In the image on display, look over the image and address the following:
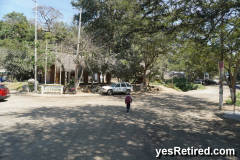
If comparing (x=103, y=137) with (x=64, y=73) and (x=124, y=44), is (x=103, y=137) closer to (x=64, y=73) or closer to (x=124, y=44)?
(x=124, y=44)

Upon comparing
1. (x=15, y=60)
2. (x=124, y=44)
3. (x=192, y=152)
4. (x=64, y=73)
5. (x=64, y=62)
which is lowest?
(x=192, y=152)

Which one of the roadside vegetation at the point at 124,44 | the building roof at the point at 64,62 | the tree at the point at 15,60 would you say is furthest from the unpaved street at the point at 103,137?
the tree at the point at 15,60

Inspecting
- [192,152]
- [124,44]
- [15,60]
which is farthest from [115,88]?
[15,60]

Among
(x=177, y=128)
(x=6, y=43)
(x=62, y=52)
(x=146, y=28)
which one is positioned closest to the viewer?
(x=177, y=128)

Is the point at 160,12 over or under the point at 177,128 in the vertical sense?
over

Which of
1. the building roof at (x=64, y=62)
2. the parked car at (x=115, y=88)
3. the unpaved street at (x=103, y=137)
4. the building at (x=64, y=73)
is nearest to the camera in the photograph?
the unpaved street at (x=103, y=137)

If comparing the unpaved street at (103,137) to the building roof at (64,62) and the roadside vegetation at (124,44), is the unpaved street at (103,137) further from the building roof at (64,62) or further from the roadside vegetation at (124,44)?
the building roof at (64,62)

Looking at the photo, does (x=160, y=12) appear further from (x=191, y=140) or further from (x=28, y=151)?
(x=28, y=151)

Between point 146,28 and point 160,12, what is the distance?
1.32 m

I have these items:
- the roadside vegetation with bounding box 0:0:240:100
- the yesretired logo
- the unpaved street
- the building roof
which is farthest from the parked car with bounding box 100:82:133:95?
the yesretired logo

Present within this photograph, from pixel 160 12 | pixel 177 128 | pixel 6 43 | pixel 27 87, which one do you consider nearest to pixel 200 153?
pixel 177 128

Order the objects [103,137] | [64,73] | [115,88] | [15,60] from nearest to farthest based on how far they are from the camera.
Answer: [103,137], [115,88], [15,60], [64,73]

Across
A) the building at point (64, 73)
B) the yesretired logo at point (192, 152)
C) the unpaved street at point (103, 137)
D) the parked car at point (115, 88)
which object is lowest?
the yesretired logo at point (192, 152)

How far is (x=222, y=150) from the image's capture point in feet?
16.2
